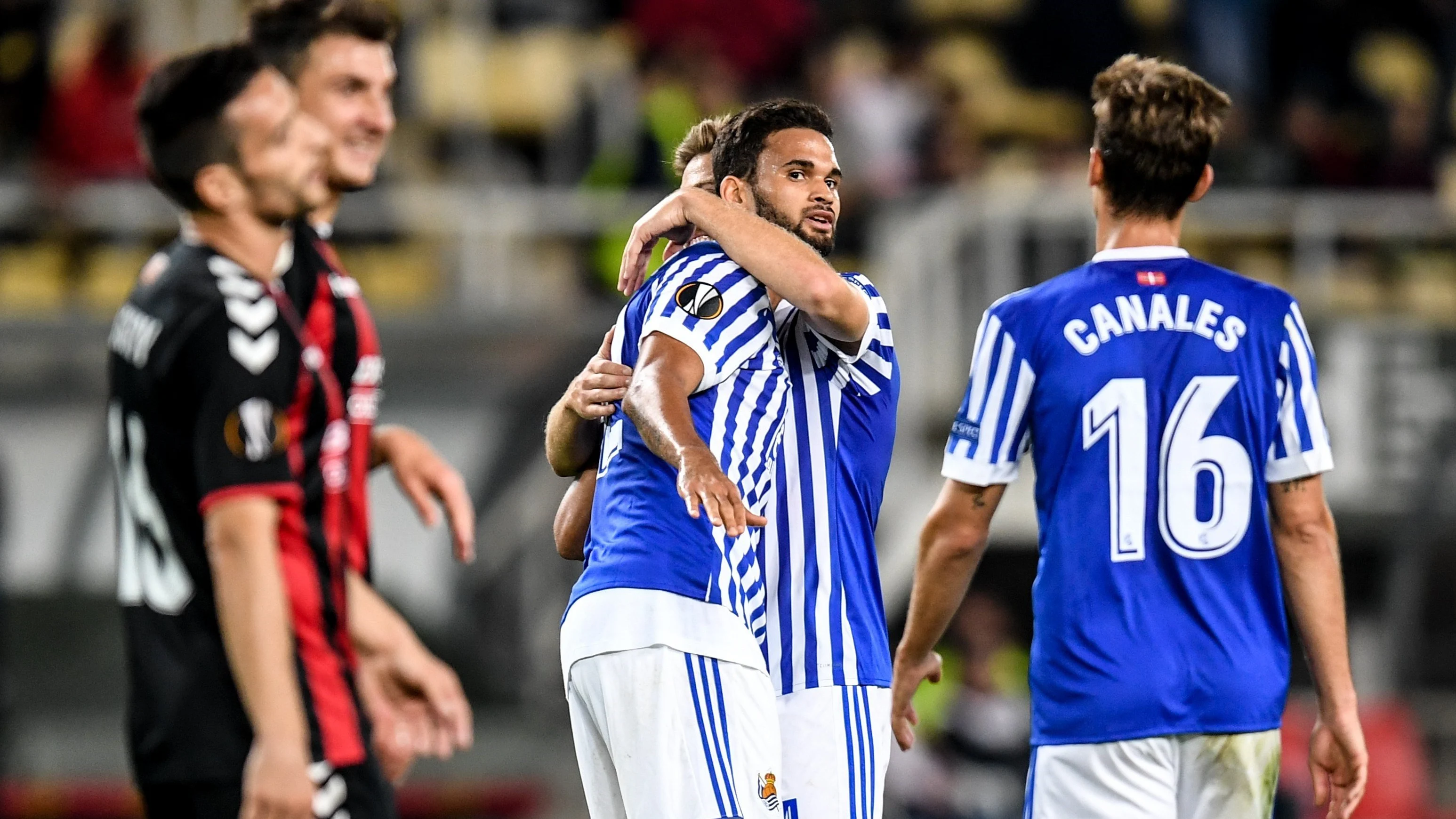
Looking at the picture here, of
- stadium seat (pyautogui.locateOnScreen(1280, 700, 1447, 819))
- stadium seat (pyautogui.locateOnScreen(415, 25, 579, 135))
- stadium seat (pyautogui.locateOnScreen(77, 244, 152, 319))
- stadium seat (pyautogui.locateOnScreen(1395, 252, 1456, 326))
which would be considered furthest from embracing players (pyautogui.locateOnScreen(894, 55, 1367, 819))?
stadium seat (pyautogui.locateOnScreen(415, 25, 579, 135))

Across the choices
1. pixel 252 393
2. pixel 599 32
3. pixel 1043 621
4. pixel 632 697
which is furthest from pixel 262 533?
pixel 599 32

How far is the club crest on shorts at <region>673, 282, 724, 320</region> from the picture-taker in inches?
173

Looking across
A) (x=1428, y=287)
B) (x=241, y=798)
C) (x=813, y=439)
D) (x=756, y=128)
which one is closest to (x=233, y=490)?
(x=241, y=798)

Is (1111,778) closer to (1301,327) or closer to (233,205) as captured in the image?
(1301,327)

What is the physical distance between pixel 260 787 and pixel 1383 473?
9.91 m

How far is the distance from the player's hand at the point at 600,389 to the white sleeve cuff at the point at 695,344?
169 millimetres

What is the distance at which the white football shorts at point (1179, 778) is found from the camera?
4.69 metres

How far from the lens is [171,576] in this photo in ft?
12.7

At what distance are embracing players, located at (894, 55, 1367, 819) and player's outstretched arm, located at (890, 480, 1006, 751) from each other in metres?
0.15

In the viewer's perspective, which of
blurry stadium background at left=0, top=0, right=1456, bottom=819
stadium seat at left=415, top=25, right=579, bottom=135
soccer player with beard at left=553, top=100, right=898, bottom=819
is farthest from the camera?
stadium seat at left=415, top=25, right=579, bottom=135

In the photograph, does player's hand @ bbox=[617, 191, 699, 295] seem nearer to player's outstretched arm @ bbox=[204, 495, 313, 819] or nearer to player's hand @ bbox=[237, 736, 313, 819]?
player's outstretched arm @ bbox=[204, 495, 313, 819]

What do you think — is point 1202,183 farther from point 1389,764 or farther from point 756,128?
point 1389,764

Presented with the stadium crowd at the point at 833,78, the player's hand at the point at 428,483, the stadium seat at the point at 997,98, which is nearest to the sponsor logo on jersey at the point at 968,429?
the player's hand at the point at 428,483

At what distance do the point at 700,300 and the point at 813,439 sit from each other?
1.62 feet
